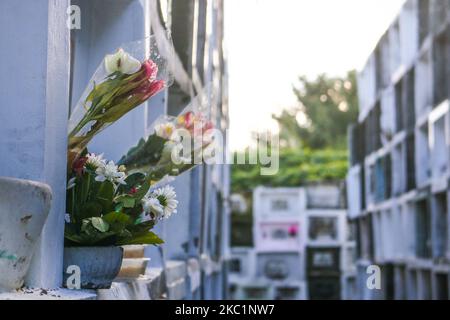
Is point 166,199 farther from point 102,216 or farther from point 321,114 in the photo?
point 321,114

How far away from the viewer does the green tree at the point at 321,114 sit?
1192 inches

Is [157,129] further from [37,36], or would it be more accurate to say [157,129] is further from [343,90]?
[343,90]

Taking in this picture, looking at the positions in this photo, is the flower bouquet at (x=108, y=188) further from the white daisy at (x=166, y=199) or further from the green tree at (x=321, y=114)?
the green tree at (x=321, y=114)

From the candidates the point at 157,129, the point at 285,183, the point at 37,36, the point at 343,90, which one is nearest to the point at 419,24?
the point at 157,129

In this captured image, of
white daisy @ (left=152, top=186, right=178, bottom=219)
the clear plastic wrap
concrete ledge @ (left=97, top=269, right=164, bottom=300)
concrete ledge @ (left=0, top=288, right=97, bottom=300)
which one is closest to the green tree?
concrete ledge @ (left=97, top=269, right=164, bottom=300)

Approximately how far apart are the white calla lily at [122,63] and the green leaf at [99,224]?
40 centimetres

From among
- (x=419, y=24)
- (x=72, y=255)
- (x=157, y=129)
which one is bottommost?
(x=72, y=255)

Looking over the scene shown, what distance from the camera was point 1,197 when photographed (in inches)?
88.7

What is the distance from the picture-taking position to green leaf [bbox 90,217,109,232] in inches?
106

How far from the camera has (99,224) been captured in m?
2.71

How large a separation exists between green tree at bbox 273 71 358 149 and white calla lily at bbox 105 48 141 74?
26.8m

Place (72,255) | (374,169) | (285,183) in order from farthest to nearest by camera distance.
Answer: (285,183) < (374,169) < (72,255)

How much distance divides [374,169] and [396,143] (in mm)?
2326

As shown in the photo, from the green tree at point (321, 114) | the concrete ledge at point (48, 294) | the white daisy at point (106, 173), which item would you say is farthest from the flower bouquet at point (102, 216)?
the green tree at point (321, 114)
